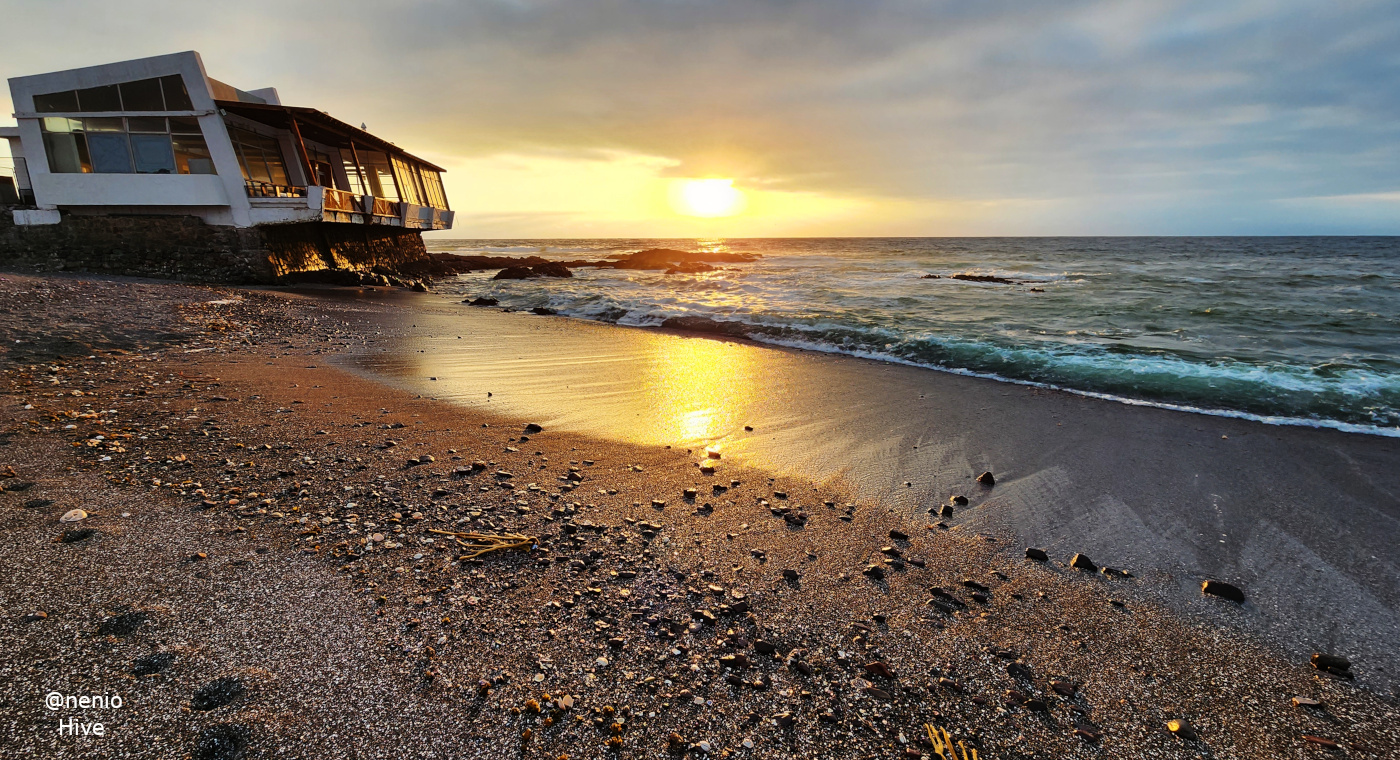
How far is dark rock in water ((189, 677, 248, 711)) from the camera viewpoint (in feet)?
6.72

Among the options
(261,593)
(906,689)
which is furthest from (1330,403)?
(261,593)

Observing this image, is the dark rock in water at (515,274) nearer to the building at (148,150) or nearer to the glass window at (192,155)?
the building at (148,150)

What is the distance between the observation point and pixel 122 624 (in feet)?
7.84

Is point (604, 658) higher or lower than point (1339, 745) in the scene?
higher

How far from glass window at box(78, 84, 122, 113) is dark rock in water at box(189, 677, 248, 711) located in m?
24.3

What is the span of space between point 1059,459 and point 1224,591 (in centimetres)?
207

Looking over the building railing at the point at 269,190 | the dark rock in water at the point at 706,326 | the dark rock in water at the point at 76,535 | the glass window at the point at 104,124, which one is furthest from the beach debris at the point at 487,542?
the glass window at the point at 104,124

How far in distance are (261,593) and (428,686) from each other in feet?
3.78

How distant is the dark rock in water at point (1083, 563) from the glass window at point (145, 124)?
2575cm

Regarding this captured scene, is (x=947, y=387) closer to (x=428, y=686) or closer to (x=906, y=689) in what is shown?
(x=906, y=689)

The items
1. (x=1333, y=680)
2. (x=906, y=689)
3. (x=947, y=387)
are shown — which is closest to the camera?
(x=906, y=689)

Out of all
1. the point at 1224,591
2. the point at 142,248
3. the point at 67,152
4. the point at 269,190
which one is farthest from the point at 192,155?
the point at 1224,591

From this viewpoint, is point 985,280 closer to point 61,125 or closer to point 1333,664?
point 1333,664

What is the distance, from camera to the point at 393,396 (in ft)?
20.9
